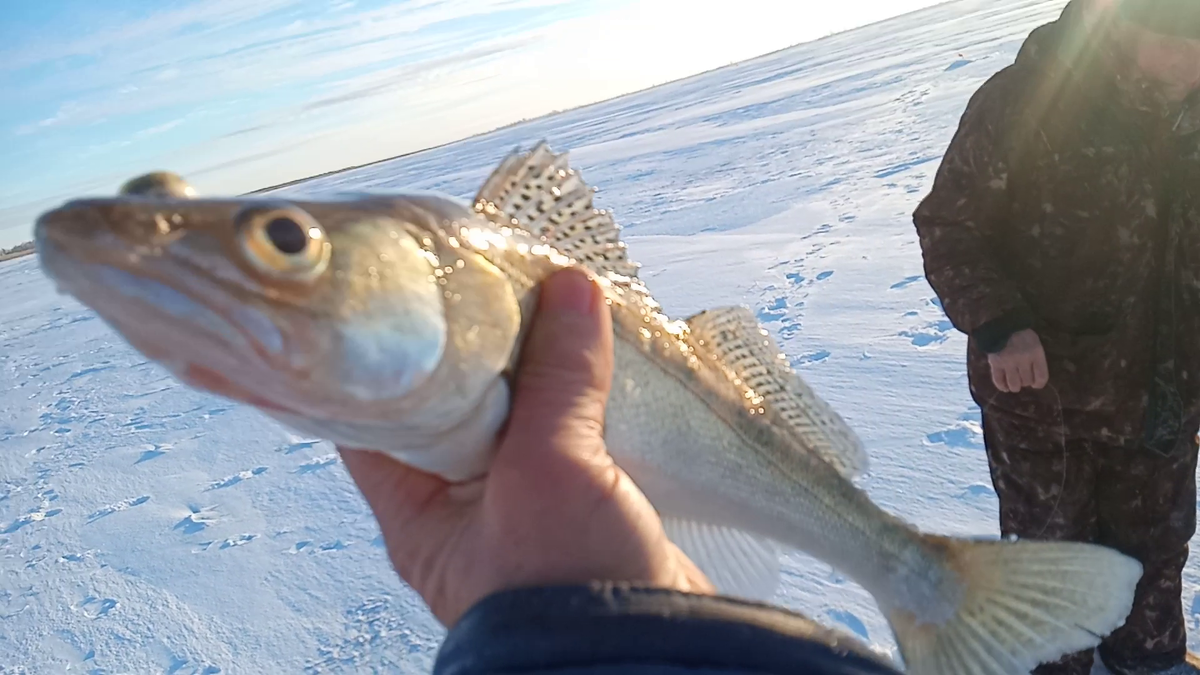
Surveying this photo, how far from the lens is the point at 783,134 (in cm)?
1471

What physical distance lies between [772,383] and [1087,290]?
124 centimetres

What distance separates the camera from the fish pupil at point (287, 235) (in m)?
1.19

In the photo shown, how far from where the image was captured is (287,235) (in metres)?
1.20

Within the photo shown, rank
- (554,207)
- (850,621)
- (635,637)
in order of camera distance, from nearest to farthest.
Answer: (635,637)
(554,207)
(850,621)

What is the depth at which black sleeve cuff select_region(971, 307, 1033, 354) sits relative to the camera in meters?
2.54

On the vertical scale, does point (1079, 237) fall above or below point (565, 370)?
below

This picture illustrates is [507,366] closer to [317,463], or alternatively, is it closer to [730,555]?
[730,555]

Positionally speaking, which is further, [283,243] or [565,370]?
[565,370]

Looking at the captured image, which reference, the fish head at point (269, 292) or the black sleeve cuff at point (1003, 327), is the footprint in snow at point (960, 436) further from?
the fish head at point (269, 292)

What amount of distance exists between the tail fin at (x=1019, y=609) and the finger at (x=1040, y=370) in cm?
68

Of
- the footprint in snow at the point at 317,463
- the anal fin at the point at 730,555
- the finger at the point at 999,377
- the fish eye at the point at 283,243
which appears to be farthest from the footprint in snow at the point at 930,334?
the fish eye at the point at 283,243

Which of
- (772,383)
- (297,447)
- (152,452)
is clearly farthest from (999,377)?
(152,452)

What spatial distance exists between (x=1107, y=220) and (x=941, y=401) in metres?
1.59

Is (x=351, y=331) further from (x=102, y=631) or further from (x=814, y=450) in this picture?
(x=102, y=631)
